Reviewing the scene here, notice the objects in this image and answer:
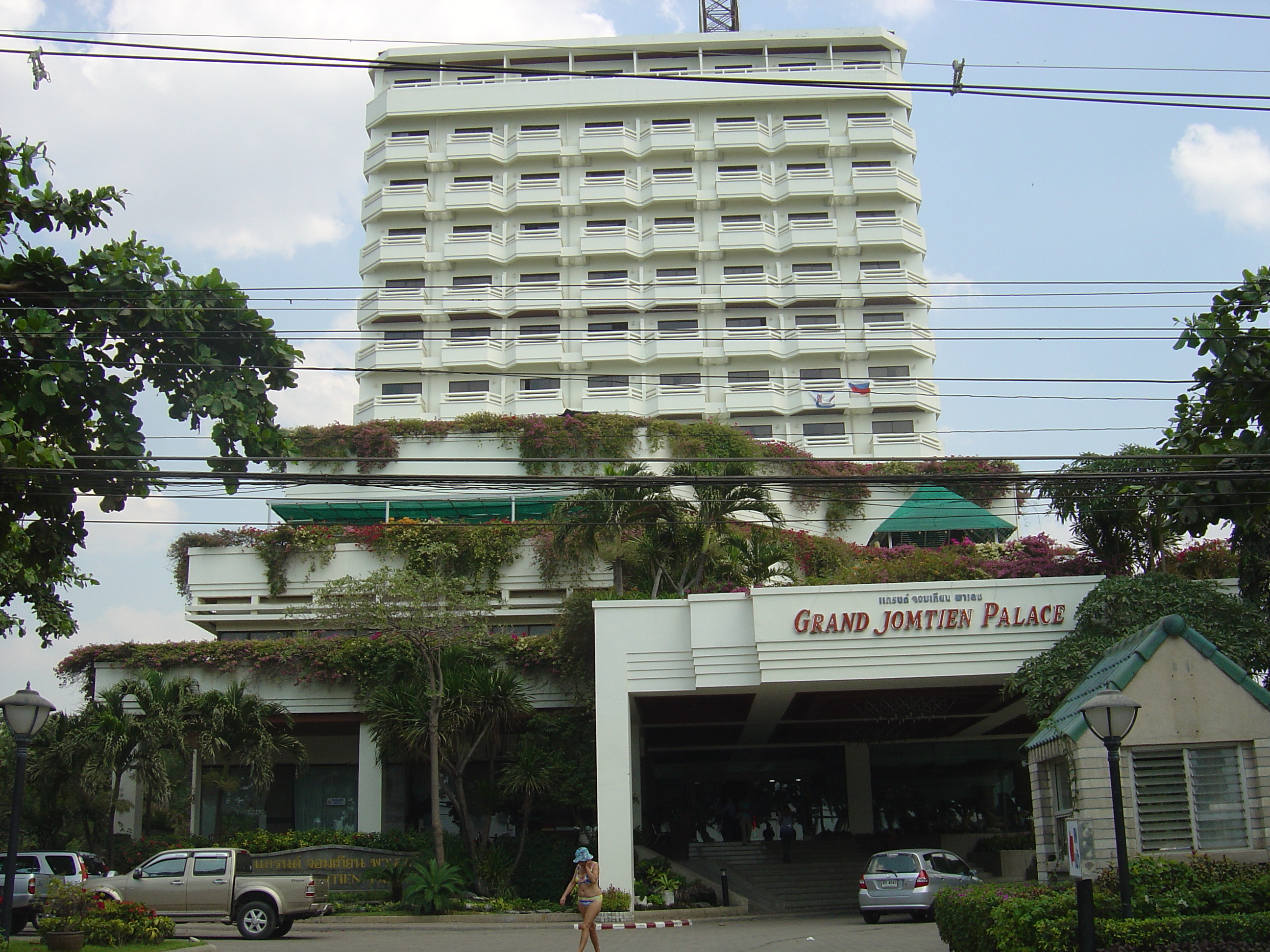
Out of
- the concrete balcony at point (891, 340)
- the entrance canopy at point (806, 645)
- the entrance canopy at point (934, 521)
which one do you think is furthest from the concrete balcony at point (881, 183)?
the entrance canopy at point (806, 645)

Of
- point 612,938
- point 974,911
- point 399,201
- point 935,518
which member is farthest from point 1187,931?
point 399,201

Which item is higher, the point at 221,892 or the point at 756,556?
the point at 756,556

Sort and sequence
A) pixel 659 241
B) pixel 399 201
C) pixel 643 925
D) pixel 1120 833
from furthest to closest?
1. pixel 399 201
2. pixel 659 241
3. pixel 643 925
4. pixel 1120 833

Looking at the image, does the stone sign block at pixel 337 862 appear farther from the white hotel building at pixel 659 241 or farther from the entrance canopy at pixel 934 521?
the white hotel building at pixel 659 241

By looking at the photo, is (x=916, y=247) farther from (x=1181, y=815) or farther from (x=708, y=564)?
(x=1181, y=815)

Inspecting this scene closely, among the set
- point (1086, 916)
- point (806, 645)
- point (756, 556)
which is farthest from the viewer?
point (756, 556)

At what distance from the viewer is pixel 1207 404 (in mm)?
16359

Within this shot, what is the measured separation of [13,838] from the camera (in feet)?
42.8

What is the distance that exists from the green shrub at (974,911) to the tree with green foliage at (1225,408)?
18.9 feet

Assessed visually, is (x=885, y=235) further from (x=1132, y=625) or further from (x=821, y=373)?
(x=1132, y=625)

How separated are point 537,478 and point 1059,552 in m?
18.7

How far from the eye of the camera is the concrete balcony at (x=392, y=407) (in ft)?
173

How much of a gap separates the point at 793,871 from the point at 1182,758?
17885 mm

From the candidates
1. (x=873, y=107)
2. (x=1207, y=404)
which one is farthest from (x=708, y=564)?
(x=873, y=107)
